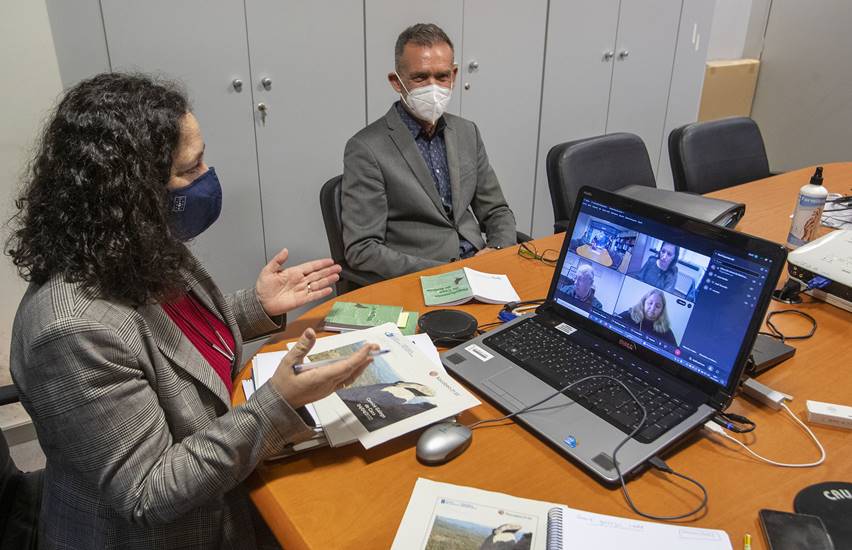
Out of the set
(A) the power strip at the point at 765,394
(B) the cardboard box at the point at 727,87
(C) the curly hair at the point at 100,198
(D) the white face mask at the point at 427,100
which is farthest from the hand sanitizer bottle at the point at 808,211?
(B) the cardboard box at the point at 727,87

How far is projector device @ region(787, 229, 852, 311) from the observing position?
4.75 feet

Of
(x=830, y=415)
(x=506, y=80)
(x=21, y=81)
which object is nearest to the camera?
(x=830, y=415)

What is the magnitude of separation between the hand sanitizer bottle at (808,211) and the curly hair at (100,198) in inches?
64.7

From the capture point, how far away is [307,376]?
928mm

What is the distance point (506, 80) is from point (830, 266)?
193cm

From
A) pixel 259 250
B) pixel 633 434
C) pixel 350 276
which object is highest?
pixel 633 434

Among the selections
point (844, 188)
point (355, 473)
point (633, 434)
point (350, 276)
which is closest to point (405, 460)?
point (355, 473)

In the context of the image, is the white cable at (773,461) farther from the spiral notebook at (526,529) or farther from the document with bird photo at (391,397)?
the document with bird photo at (391,397)

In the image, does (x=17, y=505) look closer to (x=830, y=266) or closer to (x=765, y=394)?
(x=765, y=394)

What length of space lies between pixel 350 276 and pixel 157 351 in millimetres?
984

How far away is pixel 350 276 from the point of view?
75.6 inches

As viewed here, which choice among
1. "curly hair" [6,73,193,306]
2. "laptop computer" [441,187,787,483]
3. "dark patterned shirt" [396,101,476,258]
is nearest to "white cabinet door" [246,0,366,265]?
"dark patterned shirt" [396,101,476,258]

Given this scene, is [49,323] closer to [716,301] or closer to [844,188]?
[716,301]

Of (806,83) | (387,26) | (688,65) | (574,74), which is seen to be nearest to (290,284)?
(387,26)
